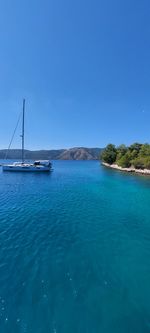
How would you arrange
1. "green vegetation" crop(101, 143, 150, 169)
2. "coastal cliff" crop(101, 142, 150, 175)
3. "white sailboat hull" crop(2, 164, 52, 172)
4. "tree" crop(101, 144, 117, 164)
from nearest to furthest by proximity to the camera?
"white sailboat hull" crop(2, 164, 52, 172)
"coastal cliff" crop(101, 142, 150, 175)
"green vegetation" crop(101, 143, 150, 169)
"tree" crop(101, 144, 117, 164)

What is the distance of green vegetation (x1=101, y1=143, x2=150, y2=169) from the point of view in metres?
56.7

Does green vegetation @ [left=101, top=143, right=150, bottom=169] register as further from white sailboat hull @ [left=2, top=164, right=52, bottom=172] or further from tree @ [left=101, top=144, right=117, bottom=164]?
white sailboat hull @ [left=2, top=164, right=52, bottom=172]

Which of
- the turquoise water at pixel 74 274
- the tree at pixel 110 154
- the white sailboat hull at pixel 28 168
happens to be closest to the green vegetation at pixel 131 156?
the tree at pixel 110 154

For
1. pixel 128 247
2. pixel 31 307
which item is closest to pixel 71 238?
pixel 128 247

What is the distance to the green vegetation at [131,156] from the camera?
5666cm

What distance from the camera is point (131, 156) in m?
65.6

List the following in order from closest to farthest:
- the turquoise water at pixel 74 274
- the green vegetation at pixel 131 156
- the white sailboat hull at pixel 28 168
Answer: the turquoise water at pixel 74 274, the white sailboat hull at pixel 28 168, the green vegetation at pixel 131 156

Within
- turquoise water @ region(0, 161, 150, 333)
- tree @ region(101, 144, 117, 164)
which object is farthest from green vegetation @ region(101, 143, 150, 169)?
turquoise water @ region(0, 161, 150, 333)

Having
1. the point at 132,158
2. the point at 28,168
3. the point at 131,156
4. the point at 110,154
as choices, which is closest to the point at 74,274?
the point at 28,168

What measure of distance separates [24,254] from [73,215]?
6833mm

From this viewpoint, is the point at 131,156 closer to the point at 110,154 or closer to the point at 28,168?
the point at 110,154

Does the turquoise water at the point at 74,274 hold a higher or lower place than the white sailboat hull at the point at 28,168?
lower

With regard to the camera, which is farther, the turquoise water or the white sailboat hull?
the white sailboat hull

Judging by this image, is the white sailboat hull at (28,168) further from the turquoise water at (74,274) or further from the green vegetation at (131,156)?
the turquoise water at (74,274)
